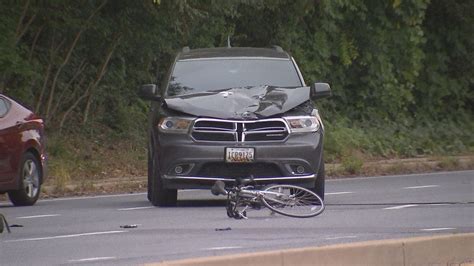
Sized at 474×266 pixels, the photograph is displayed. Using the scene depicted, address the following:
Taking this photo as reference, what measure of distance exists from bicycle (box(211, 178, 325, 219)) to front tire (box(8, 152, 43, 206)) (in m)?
3.68

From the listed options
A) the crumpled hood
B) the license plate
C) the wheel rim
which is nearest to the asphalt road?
the wheel rim

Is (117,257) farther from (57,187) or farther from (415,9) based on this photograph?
(415,9)

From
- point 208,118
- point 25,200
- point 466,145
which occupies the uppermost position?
point 208,118

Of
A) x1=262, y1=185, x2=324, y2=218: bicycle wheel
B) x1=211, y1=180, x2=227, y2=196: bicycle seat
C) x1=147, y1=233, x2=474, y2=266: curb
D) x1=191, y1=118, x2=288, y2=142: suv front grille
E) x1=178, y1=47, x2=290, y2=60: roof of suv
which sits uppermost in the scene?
x1=178, y1=47, x2=290, y2=60: roof of suv

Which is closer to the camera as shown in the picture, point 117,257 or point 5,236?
point 117,257

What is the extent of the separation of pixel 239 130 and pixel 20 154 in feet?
10.6

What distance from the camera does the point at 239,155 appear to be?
15.8 metres

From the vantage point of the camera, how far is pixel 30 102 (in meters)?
23.7

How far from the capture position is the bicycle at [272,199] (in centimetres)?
1423

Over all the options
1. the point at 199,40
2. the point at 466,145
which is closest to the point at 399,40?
the point at 466,145

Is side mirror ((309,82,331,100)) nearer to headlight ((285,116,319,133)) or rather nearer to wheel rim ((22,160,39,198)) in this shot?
headlight ((285,116,319,133))

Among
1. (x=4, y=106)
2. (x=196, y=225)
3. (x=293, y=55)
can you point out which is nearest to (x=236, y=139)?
(x=196, y=225)

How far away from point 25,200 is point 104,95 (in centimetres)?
785

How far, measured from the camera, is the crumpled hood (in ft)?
52.5
